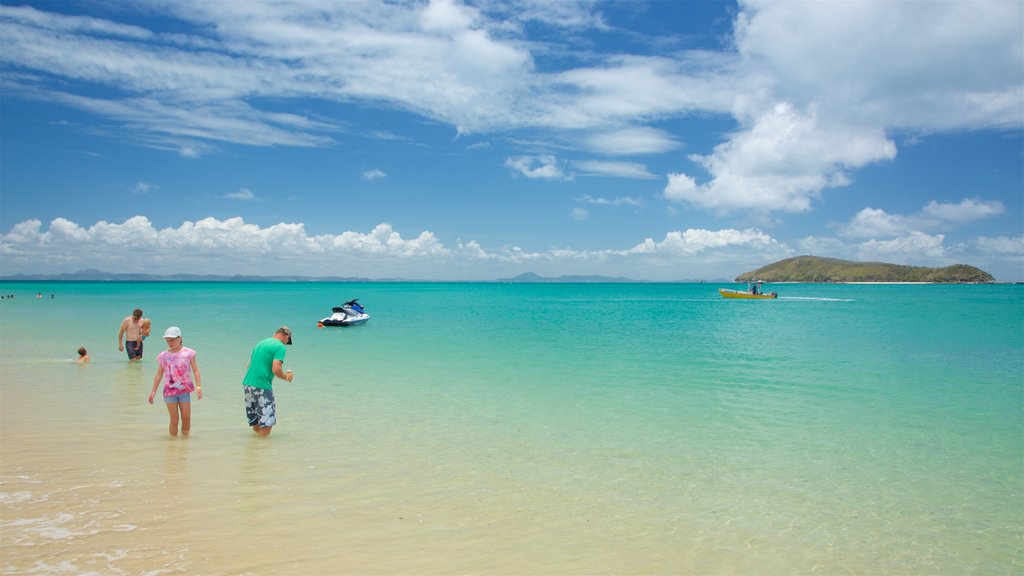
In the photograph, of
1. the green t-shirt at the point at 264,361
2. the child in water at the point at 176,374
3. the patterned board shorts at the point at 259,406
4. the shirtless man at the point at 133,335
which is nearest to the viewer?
the child in water at the point at 176,374

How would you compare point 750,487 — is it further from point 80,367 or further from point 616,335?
point 616,335

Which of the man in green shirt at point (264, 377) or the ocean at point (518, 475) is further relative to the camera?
the man in green shirt at point (264, 377)

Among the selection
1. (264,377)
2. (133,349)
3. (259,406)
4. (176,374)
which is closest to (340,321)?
(133,349)

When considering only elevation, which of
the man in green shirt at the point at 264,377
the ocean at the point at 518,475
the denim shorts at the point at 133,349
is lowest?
the ocean at the point at 518,475

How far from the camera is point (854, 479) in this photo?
32.0ft

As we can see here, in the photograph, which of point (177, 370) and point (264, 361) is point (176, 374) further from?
point (264, 361)

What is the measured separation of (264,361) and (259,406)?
41.0 inches

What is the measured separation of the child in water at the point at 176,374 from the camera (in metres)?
10.2

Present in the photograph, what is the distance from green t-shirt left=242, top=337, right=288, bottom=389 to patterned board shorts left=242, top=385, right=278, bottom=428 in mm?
191

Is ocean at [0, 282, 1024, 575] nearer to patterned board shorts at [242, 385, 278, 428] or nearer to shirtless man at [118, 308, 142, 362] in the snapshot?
patterned board shorts at [242, 385, 278, 428]

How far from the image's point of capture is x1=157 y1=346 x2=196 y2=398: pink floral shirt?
10.2m

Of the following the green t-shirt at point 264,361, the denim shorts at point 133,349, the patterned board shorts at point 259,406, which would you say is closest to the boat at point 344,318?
the denim shorts at point 133,349

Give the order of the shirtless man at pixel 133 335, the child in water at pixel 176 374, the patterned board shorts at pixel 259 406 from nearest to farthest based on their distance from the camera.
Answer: the child in water at pixel 176 374 < the patterned board shorts at pixel 259 406 < the shirtless man at pixel 133 335

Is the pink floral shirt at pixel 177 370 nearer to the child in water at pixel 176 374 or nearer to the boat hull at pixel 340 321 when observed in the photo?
the child in water at pixel 176 374
